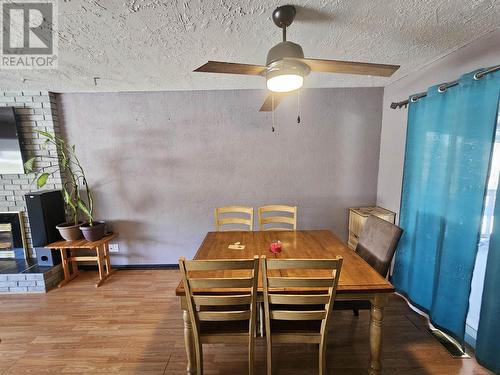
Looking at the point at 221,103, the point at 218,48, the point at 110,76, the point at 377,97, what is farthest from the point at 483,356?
the point at 110,76

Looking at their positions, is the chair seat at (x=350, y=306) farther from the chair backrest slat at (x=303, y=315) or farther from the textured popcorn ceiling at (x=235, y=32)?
the textured popcorn ceiling at (x=235, y=32)

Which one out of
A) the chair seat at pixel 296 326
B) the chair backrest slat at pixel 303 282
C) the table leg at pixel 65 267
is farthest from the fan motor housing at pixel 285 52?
the table leg at pixel 65 267

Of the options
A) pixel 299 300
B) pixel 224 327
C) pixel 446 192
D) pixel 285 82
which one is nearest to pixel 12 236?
pixel 224 327

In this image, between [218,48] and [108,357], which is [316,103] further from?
[108,357]

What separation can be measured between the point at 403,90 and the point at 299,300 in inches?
99.1

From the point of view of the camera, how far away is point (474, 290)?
1.75 metres

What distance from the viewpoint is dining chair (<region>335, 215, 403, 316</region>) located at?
1569 mm

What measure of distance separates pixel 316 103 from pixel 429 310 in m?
2.43

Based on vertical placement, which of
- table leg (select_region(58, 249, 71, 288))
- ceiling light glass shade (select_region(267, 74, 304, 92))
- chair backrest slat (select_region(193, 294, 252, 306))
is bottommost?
table leg (select_region(58, 249, 71, 288))

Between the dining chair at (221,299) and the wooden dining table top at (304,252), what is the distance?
4.0 inches

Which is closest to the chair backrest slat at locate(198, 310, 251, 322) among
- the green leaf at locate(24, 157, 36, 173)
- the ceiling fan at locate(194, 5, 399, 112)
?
the ceiling fan at locate(194, 5, 399, 112)

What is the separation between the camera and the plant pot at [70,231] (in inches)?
103

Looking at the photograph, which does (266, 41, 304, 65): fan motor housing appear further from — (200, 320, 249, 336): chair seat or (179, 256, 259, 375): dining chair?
(200, 320, 249, 336): chair seat

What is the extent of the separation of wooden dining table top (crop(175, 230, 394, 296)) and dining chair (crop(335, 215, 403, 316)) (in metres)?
0.15
